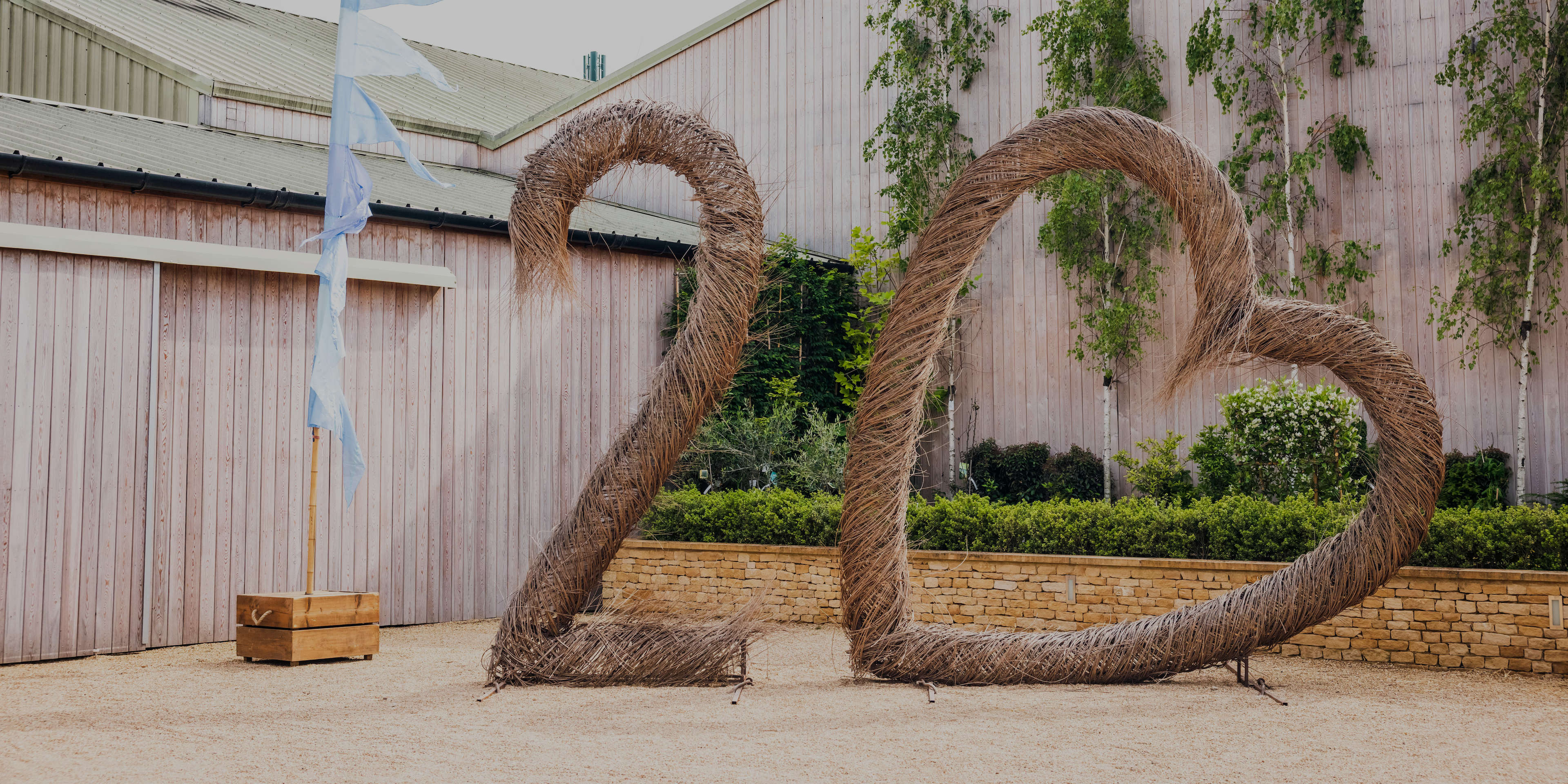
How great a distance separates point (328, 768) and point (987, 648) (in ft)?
12.0

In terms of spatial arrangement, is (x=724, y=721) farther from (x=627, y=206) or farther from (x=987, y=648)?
(x=627, y=206)

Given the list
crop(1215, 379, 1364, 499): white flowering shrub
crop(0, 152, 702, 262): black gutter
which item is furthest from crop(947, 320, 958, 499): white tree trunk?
crop(1215, 379, 1364, 499): white flowering shrub

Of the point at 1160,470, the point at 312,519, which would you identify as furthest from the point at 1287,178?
the point at 312,519

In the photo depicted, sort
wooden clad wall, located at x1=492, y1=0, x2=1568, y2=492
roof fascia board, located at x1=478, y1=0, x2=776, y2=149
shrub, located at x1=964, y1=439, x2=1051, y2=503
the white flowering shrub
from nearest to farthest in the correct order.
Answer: the white flowering shrub < wooden clad wall, located at x1=492, y1=0, x2=1568, y2=492 < shrub, located at x1=964, y1=439, x2=1051, y2=503 < roof fascia board, located at x1=478, y1=0, x2=776, y2=149

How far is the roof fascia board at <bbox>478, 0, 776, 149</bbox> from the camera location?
15.2m

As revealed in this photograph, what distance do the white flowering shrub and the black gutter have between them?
578 centimetres

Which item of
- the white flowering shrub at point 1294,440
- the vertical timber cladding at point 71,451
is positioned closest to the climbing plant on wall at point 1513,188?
the white flowering shrub at point 1294,440

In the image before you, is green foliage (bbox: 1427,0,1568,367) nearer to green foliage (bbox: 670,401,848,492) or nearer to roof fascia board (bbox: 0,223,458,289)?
green foliage (bbox: 670,401,848,492)

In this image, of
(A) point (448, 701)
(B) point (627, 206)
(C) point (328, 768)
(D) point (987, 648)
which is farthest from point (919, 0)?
(C) point (328, 768)

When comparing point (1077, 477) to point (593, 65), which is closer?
point (1077, 477)

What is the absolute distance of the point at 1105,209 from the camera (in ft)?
42.8

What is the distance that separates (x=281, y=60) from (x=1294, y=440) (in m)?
13.3

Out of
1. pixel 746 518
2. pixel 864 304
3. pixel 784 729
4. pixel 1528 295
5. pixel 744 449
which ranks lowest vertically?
pixel 784 729

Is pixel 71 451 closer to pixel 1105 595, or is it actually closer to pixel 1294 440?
pixel 1105 595
